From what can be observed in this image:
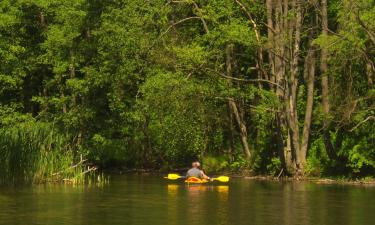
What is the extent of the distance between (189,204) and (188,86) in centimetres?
1320

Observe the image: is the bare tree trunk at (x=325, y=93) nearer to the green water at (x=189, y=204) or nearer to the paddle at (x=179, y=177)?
the green water at (x=189, y=204)

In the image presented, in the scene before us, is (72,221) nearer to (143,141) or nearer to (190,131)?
(190,131)

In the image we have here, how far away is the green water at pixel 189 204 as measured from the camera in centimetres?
2092

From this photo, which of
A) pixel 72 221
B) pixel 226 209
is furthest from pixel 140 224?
pixel 226 209

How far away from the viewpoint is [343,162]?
3647 cm

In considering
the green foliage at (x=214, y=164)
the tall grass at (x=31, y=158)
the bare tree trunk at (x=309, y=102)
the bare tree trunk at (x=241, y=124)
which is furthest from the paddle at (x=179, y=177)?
the green foliage at (x=214, y=164)

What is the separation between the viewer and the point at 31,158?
100.0ft

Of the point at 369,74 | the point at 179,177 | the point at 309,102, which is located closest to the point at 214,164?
the point at 309,102

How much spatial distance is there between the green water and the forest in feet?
11.0

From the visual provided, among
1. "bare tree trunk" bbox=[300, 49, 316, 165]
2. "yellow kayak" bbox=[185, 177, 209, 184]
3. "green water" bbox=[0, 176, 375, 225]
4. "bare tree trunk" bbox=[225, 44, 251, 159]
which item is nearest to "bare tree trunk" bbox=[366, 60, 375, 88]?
"bare tree trunk" bbox=[300, 49, 316, 165]

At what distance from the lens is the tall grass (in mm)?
29969

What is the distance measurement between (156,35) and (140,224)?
2321cm

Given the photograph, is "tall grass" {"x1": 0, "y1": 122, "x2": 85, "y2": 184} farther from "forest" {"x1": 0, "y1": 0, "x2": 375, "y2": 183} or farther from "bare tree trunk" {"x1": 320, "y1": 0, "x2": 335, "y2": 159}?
"bare tree trunk" {"x1": 320, "y1": 0, "x2": 335, "y2": 159}

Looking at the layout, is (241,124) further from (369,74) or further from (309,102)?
(369,74)
